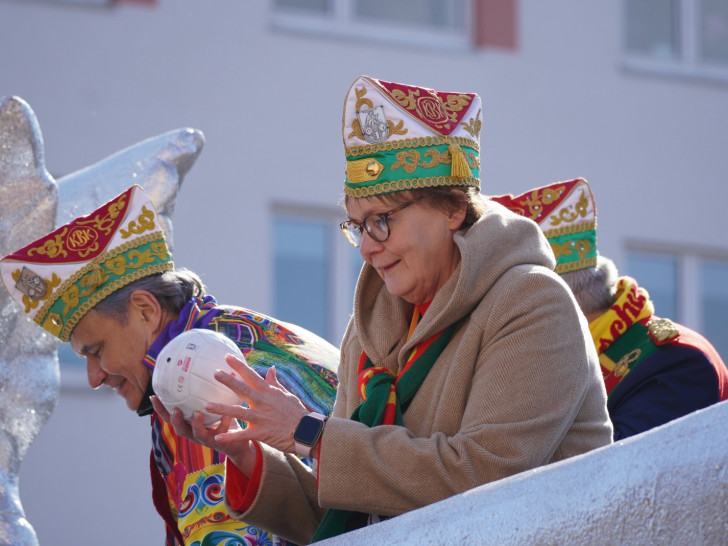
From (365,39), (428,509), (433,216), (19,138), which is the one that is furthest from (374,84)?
(365,39)

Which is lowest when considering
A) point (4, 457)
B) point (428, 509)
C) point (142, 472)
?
point (142, 472)

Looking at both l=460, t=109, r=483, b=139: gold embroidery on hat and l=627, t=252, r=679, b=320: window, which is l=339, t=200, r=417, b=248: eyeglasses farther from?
l=627, t=252, r=679, b=320: window

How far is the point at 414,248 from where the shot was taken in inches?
131

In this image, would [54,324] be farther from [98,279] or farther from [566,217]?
[566,217]

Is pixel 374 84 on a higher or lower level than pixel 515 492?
higher

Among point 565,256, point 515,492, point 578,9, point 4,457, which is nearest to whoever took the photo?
point 515,492

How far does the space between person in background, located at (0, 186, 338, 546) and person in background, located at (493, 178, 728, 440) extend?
90 centimetres

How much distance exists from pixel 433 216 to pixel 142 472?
685cm

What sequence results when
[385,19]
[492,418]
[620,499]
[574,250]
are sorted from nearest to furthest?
[620,499] → [492,418] → [574,250] → [385,19]

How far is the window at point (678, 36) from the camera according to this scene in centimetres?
1211

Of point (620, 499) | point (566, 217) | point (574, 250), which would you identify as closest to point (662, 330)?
point (574, 250)

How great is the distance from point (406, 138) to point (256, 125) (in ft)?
23.4

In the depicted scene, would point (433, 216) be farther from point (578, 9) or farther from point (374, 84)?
point (578, 9)

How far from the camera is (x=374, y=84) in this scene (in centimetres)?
352
